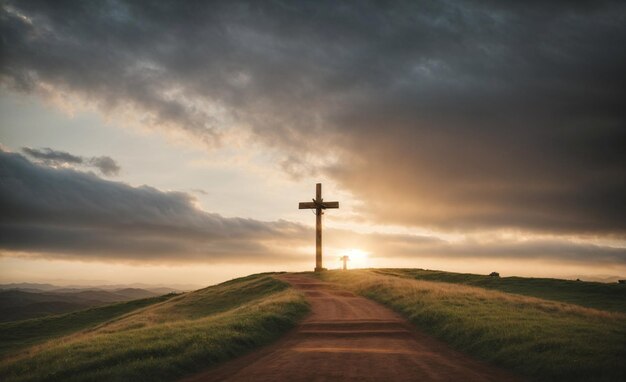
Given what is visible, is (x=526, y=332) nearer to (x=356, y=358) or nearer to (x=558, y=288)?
(x=356, y=358)

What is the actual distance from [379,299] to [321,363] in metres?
17.1

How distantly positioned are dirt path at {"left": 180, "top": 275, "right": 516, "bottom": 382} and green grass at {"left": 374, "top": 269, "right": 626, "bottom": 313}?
70.9ft

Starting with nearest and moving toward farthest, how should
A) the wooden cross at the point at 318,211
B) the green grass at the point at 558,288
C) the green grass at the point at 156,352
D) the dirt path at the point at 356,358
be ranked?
the dirt path at the point at 356,358
the green grass at the point at 156,352
the green grass at the point at 558,288
the wooden cross at the point at 318,211

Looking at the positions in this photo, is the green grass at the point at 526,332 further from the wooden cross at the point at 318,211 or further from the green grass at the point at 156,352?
the wooden cross at the point at 318,211

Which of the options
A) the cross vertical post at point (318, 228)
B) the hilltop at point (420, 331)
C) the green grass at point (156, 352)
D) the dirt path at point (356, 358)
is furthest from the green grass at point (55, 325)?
the dirt path at point (356, 358)

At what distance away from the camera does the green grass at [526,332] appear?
1201cm

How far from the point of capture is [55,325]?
50188 mm

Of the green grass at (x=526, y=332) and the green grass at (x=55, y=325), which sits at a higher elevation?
the green grass at (x=526, y=332)

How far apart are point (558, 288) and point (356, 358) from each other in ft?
121

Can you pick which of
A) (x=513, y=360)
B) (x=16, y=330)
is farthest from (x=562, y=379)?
(x=16, y=330)

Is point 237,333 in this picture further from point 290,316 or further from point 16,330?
point 16,330

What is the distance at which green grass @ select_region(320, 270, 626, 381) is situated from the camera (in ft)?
39.4

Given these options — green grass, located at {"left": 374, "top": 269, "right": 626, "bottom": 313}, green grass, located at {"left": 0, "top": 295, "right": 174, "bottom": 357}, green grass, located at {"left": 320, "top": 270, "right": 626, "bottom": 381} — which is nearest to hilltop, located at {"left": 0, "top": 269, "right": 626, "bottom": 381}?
green grass, located at {"left": 320, "top": 270, "right": 626, "bottom": 381}

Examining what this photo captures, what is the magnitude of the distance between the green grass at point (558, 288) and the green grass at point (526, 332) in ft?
40.0
